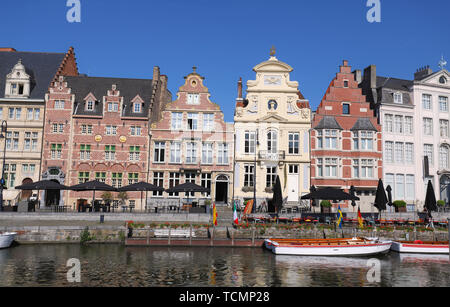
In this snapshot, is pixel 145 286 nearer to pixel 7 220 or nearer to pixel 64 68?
pixel 7 220

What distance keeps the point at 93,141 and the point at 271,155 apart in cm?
1742

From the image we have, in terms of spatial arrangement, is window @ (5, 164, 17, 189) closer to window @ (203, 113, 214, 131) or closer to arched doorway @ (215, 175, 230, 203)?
window @ (203, 113, 214, 131)

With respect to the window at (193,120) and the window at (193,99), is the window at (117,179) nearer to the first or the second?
the window at (193,120)

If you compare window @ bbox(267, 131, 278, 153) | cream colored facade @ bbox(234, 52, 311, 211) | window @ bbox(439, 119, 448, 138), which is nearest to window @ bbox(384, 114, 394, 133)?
window @ bbox(439, 119, 448, 138)

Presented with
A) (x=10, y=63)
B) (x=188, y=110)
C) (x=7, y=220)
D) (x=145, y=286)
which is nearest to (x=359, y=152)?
(x=188, y=110)

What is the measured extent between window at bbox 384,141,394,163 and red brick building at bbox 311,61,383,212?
0.89 m

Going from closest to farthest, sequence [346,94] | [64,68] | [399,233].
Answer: [399,233], [346,94], [64,68]

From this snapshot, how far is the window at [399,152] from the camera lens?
130 feet

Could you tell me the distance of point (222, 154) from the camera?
37625 millimetres

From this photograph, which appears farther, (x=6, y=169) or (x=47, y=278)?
(x=6, y=169)

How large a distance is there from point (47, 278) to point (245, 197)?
22.2 m

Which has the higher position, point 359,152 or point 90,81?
point 90,81

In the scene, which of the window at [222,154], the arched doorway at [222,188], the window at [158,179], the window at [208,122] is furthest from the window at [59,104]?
the arched doorway at [222,188]

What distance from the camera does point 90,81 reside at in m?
41.1
